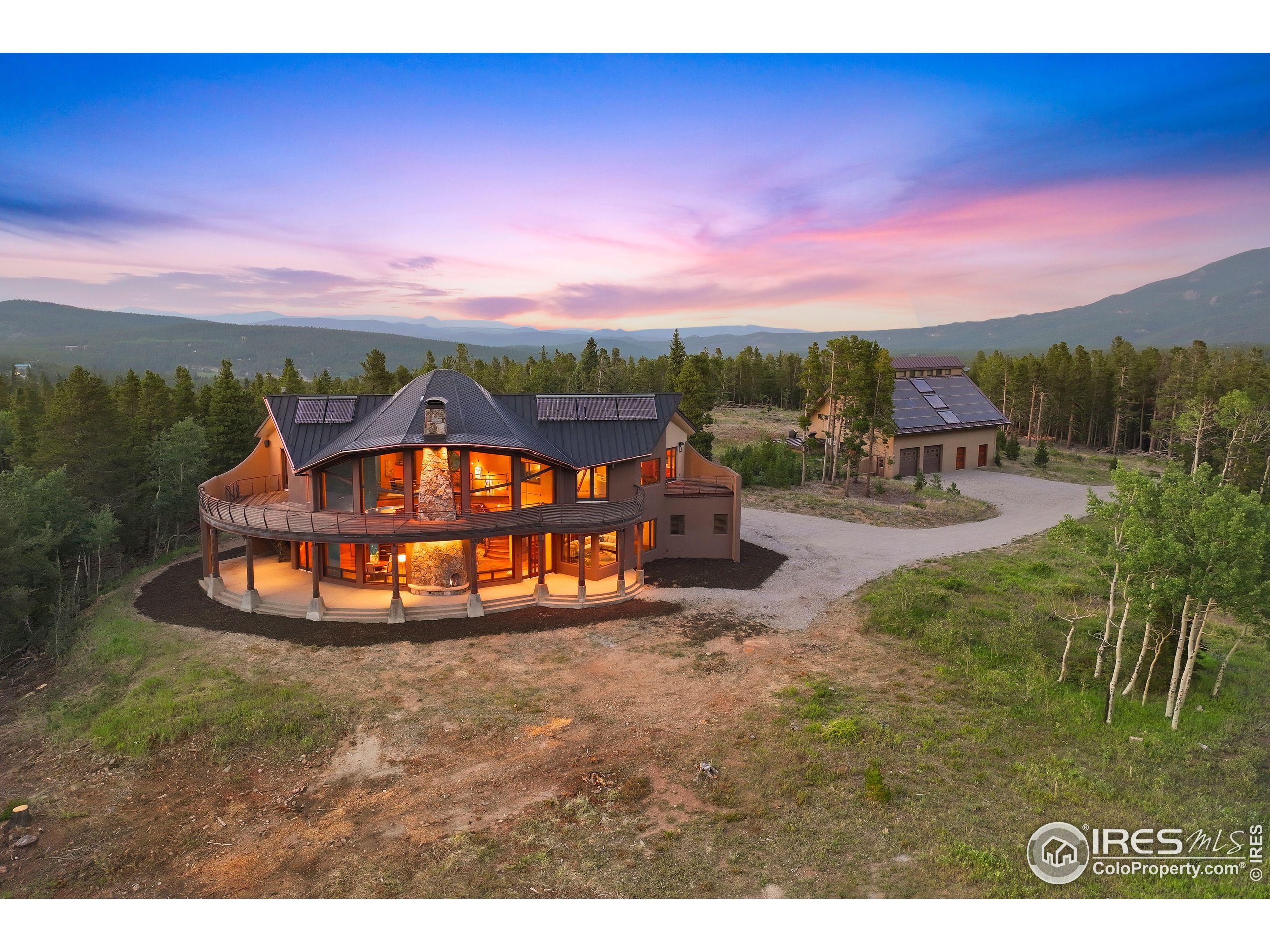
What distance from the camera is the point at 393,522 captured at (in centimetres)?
2052

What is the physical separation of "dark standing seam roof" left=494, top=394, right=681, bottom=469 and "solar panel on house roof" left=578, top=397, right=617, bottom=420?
0.18 m

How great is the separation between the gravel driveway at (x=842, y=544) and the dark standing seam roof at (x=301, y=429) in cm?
1275

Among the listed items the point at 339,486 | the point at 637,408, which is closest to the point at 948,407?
the point at 637,408

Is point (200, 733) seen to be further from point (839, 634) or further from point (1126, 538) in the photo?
point (1126, 538)

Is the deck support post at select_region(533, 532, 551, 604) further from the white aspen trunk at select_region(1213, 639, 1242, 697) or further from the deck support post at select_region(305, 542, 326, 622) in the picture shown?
the white aspen trunk at select_region(1213, 639, 1242, 697)

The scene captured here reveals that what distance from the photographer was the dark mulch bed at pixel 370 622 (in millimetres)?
18516

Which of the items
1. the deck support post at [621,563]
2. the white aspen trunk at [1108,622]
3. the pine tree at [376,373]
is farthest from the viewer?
the pine tree at [376,373]

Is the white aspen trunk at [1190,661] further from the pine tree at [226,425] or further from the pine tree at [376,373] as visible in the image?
the pine tree at [376,373]

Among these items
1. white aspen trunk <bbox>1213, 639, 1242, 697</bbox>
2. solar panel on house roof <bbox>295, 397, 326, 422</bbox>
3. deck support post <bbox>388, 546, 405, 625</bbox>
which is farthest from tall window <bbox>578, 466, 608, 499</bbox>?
white aspen trunk <bbox>1213, 639, 1242, 697</bbox>

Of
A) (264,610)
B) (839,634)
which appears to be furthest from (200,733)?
(839,634)

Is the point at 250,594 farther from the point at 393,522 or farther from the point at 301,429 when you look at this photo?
the point at 301,429

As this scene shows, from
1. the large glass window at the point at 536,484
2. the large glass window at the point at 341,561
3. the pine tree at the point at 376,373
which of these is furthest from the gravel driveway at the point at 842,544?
the pine tree at the point at 376,373

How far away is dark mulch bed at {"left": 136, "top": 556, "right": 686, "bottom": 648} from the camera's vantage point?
→ 18516 millimetres

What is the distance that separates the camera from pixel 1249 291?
12875 centimetres
